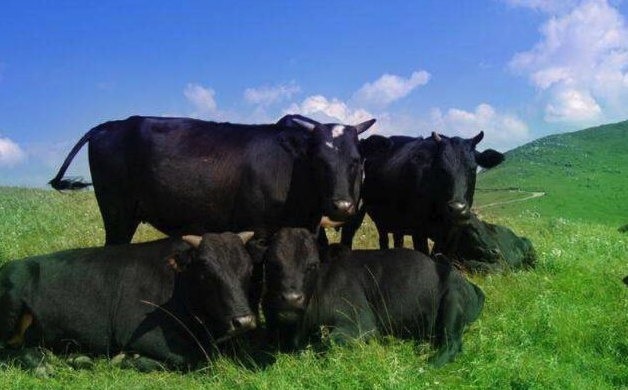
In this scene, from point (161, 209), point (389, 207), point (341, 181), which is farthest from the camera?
point (389, 207)

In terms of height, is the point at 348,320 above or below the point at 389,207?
below

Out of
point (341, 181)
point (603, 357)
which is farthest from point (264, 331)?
point (603, 357)

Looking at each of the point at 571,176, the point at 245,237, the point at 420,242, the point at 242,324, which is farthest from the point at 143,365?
the point at 571,176

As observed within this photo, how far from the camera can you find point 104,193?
9852 mm

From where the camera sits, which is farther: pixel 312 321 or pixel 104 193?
pixel 104 193

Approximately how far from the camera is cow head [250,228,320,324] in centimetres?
686

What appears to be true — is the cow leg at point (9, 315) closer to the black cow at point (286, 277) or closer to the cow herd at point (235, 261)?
the cow herd at point (235, 261)

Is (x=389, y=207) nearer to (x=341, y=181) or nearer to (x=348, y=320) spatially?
(x=341, y=181)

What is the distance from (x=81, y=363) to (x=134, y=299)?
90 cm

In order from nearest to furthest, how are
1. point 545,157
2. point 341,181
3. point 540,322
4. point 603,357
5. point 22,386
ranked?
point 22,386 < point 603,357 < point 540,322 < point 341,181 < point 545,157

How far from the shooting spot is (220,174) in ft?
29.8

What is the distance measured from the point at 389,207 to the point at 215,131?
370 cm

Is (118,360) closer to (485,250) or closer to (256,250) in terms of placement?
(256,250)

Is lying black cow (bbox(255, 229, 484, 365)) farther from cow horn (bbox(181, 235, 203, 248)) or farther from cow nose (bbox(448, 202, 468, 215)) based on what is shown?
cow nose (bbox(448, 202, 468, 215))
